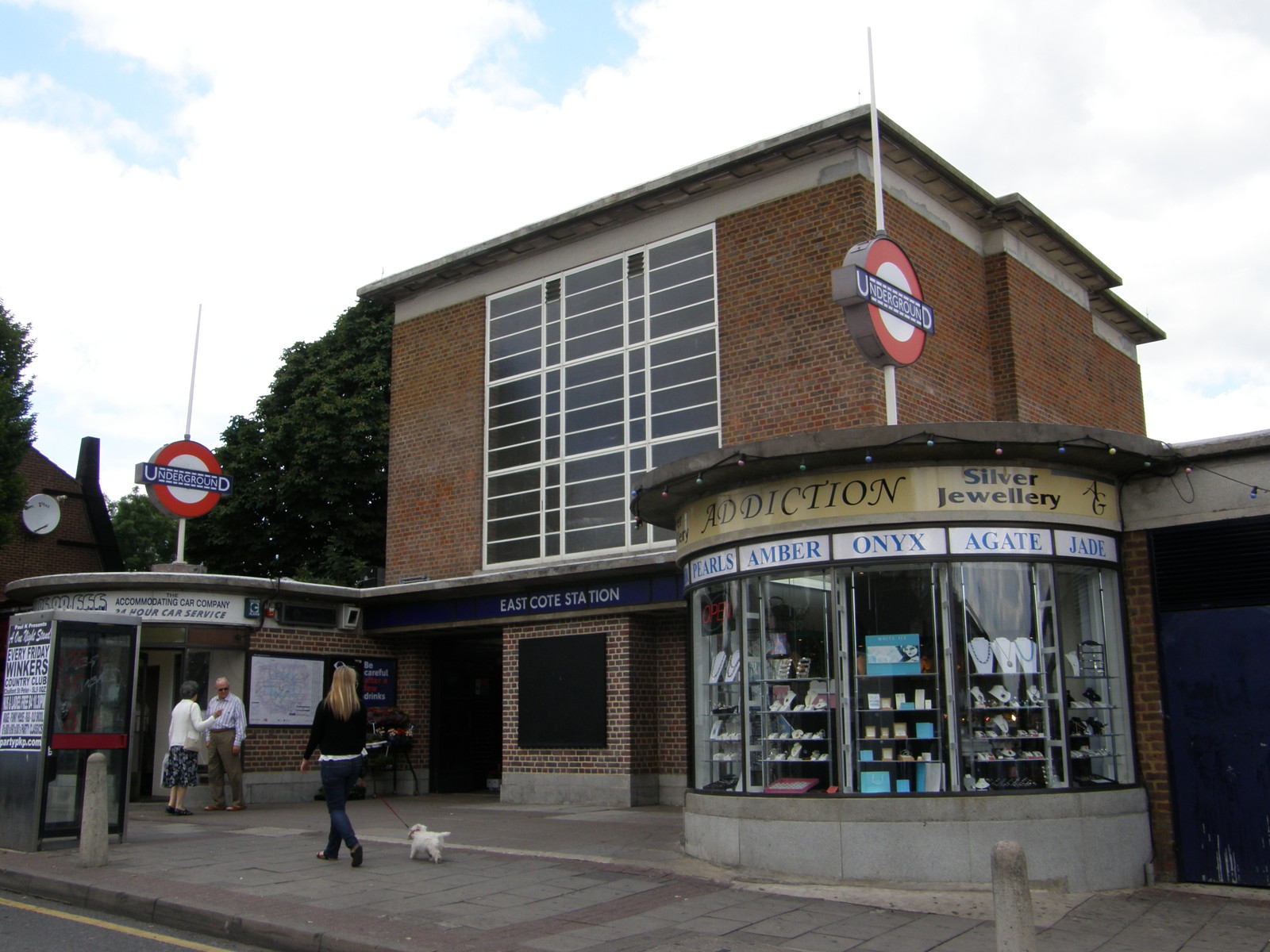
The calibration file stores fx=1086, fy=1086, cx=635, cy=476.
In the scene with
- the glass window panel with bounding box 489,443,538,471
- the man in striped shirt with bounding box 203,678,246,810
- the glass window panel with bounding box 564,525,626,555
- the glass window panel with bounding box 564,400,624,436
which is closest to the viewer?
the man in striped shirt with bounding box 203,678,246,810

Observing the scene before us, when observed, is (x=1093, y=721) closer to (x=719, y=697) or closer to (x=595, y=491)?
(x=719, y=697)

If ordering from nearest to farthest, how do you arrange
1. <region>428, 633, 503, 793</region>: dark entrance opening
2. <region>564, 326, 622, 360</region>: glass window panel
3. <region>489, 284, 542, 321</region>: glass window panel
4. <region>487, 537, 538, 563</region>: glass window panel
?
<region>564, 326, 622, 360</region>: glass window panel, <region>487, 537, 538, 563</region>: glass window panel, <region>489, 284, 542, 321</region>: glass window panel, <region>428, 633, 503, 793</region>: dark entrance opening

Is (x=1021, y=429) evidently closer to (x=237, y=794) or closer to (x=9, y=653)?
(x=9, y=653)

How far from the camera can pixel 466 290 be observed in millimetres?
20594

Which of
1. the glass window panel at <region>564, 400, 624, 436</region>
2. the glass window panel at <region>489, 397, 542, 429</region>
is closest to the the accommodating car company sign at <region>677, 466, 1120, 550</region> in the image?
the glass window panel at <region>564, 400, 624, 436</region>

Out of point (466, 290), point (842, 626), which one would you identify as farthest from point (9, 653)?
point (466, 290)

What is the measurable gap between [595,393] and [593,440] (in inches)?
31.1

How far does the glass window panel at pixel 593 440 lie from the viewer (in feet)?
58.4

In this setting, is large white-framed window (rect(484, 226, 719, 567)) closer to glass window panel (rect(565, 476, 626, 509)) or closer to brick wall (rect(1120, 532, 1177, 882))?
glass window panel (rect(565, 476, 626, 509))

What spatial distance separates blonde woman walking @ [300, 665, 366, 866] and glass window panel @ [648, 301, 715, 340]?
890 centimetres

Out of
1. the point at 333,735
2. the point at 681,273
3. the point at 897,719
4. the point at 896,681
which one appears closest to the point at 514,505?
the point at 681,273

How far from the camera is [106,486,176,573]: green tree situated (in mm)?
56656

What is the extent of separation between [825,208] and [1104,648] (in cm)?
811

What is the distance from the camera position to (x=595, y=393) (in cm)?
1828
